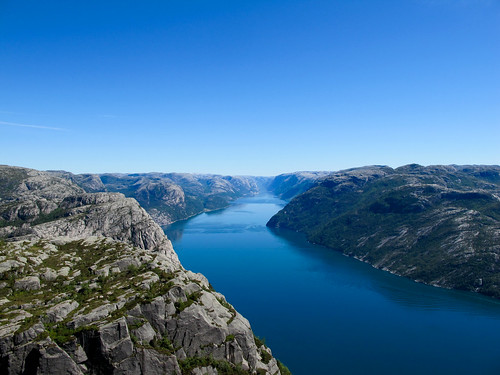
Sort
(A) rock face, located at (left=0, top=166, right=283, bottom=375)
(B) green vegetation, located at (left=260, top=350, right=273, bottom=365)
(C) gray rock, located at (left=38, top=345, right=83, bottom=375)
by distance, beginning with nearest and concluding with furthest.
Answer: (C) gray rock, located at (left=38, top=345, right=83, bottom=375) → (A) rock face, located at (left=0, top=166, right=283, bottom=375) → (B) green vegetation, located at (left=260, top=350, right=273, bottom=365)

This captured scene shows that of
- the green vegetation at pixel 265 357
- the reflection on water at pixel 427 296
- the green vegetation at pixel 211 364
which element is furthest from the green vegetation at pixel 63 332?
the reflection on water at pixel 427 296

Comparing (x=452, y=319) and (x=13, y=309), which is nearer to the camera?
(x=13, y=309)

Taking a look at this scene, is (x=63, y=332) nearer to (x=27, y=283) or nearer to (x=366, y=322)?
(x=27, y=283)

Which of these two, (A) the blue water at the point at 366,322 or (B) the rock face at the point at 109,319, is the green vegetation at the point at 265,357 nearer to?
(B) the rock face at the point at 109,319

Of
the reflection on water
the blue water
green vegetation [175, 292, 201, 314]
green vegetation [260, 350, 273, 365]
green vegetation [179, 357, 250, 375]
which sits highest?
green vegetation [175, 292, 201, 314]

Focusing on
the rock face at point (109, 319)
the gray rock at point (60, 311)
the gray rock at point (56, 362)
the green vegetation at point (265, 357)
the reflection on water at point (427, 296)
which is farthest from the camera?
the reflection on water at point (427, 296)

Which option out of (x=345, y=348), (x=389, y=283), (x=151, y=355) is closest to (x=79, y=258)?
(x=151, y=355)

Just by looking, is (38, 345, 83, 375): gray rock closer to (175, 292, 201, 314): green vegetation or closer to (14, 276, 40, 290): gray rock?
(175, 292, 201, 314): green vegetation

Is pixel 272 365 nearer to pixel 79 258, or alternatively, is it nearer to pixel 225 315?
pixel 225 315

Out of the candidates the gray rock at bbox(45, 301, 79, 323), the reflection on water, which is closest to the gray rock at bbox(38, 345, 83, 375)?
the gray rock at bbox(45, 301, 79, 323)
